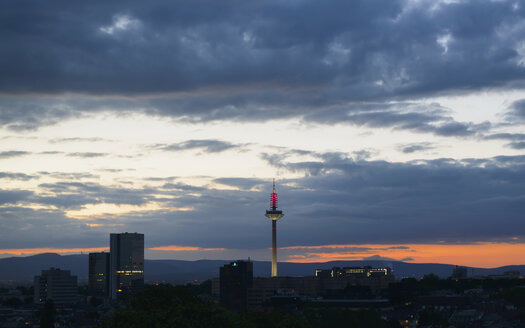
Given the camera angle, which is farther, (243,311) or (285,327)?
(243,311)

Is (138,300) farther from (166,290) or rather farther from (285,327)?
(285,327)

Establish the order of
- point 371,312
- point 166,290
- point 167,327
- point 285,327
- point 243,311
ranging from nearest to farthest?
point 167,327, point 285,327, point 243,311, point 166,290, point 371,312

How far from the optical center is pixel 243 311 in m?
104

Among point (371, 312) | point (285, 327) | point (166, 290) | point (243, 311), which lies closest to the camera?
point (285, 327)

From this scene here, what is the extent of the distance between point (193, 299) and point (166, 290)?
8461mm

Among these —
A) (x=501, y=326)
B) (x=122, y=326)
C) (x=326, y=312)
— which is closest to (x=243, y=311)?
(x=122, y=326)

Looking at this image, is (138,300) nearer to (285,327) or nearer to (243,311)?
(243,311)

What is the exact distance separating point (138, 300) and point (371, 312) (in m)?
91.9

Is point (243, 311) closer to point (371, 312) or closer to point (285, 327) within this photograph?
point (285, 327)

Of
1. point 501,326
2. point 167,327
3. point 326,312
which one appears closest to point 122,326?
point 167,327

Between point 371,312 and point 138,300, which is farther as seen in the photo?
point 371,312

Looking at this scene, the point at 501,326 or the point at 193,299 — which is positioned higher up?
the point at 193,299

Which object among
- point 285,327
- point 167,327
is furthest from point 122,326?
point 285,327

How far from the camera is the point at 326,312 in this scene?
18750 centimetres
